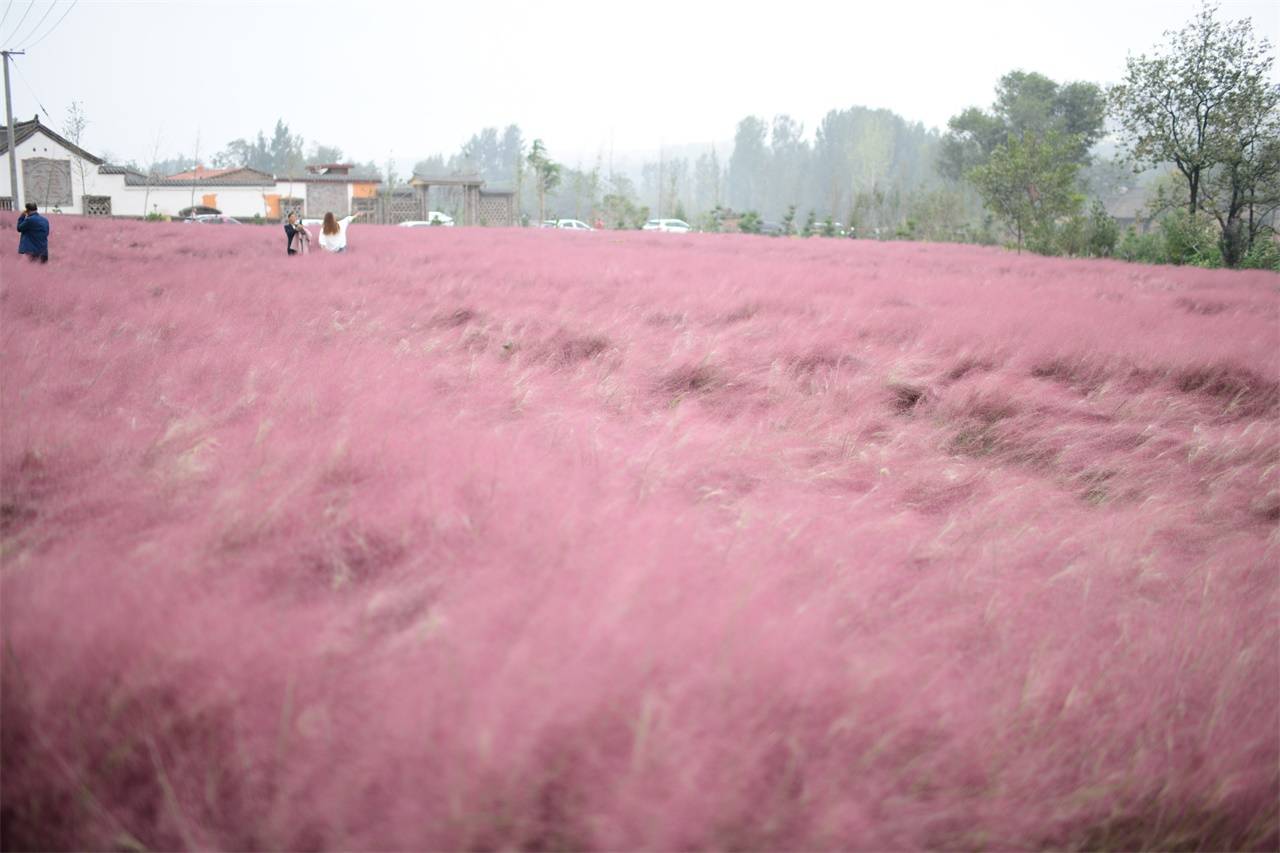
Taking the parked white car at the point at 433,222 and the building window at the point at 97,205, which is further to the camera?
the building window at the point at 97,205

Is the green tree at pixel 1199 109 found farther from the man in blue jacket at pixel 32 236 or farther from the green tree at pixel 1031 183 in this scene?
the man in blue jacket at pixel 32 236

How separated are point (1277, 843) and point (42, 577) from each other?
2.26 m

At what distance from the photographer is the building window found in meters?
38.7

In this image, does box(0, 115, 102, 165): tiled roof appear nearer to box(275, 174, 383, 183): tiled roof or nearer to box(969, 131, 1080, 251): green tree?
box(275, 174, 383, 183): tiled roof

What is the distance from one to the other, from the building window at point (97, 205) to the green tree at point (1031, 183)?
40959mm

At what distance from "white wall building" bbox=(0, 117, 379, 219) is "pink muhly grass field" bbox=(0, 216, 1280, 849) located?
34.9 metres

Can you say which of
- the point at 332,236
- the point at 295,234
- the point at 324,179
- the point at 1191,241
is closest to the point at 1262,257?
the point at 1191,241

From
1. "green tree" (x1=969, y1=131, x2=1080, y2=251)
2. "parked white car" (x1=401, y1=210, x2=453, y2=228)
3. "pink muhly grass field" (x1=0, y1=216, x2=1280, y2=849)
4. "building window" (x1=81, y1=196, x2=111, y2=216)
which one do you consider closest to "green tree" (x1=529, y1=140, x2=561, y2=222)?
"parked white car" (x1=401, y1=210, x2=453, y2=228)

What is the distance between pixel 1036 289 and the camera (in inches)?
366

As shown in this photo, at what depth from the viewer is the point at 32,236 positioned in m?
9.58

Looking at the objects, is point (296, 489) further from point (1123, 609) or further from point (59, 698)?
point (1123, 609)

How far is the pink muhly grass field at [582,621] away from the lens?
3.49 feet

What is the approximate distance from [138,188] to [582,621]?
162ft

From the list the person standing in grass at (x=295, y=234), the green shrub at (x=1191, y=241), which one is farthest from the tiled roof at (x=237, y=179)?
the green shrub at (x=1191, y=241)
